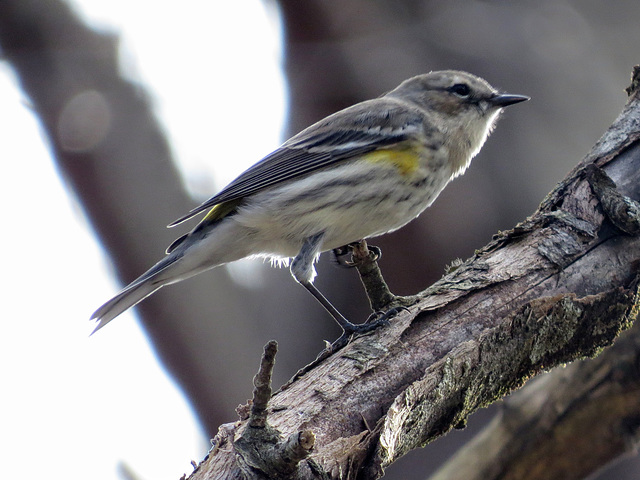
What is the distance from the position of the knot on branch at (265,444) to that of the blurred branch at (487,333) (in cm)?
17

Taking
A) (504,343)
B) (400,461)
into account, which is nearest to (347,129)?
(504,343)

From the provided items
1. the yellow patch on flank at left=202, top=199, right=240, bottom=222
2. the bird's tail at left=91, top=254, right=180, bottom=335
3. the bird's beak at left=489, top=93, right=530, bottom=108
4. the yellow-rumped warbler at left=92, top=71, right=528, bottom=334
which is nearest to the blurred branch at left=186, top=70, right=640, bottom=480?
the yellow-rumped warbler at left=92, top=71, right=528, bottom=334

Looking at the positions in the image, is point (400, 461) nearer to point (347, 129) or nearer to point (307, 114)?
point (347, 129)

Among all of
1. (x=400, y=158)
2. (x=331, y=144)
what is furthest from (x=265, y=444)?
(x=331, y=144)

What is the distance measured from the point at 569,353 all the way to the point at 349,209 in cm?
143

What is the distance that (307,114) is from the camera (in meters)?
5.53

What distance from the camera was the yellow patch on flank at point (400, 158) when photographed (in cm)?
360

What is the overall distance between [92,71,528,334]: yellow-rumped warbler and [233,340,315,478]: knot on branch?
143 cm

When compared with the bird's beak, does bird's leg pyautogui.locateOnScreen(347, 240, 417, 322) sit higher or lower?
lower

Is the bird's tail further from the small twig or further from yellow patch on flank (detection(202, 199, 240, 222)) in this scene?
the small twig

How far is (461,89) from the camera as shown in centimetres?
424

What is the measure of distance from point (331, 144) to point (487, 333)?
6.18 ft

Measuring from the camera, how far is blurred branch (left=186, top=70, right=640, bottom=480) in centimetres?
216

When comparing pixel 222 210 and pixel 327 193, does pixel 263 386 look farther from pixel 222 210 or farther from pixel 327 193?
pixel 222 210
